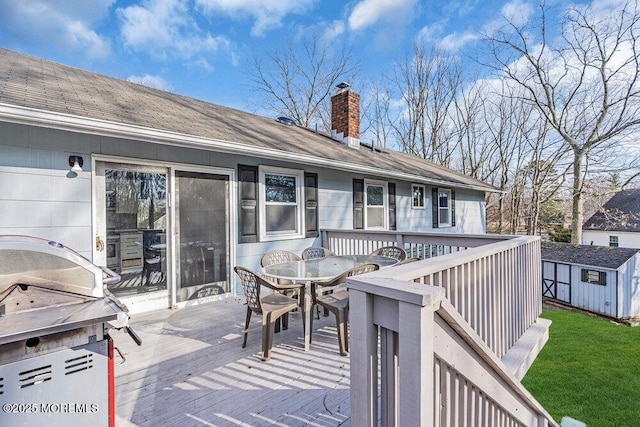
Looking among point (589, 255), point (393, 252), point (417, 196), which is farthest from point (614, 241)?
point (393, 252)

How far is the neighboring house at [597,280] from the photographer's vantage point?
A: 1118 cm

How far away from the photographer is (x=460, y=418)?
5.24 ft

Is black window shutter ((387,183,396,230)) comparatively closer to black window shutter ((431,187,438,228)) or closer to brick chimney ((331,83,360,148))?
brick chimney ((331,83,360,148))

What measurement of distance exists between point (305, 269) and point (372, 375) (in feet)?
7.77

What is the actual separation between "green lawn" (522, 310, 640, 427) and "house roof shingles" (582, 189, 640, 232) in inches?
650

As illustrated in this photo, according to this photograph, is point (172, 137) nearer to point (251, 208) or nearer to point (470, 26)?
point (251, 208)

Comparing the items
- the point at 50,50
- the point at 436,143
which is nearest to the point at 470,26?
the point at 436,143

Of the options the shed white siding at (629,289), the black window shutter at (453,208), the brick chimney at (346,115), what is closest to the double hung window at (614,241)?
the shed white siding at (629,289)

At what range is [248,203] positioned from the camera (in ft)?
17.5

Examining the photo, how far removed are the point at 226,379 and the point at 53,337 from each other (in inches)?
62.4

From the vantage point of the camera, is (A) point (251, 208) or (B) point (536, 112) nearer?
(A) point (251, 208)

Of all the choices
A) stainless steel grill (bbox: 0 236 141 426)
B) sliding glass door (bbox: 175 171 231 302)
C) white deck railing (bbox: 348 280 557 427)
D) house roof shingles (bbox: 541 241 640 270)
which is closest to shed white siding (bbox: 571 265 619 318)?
house roof shingles (bbox: 541 241 640 270)

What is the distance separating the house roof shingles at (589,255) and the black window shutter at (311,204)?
11.6 m

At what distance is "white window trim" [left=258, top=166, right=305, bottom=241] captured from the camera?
18.2 ft
